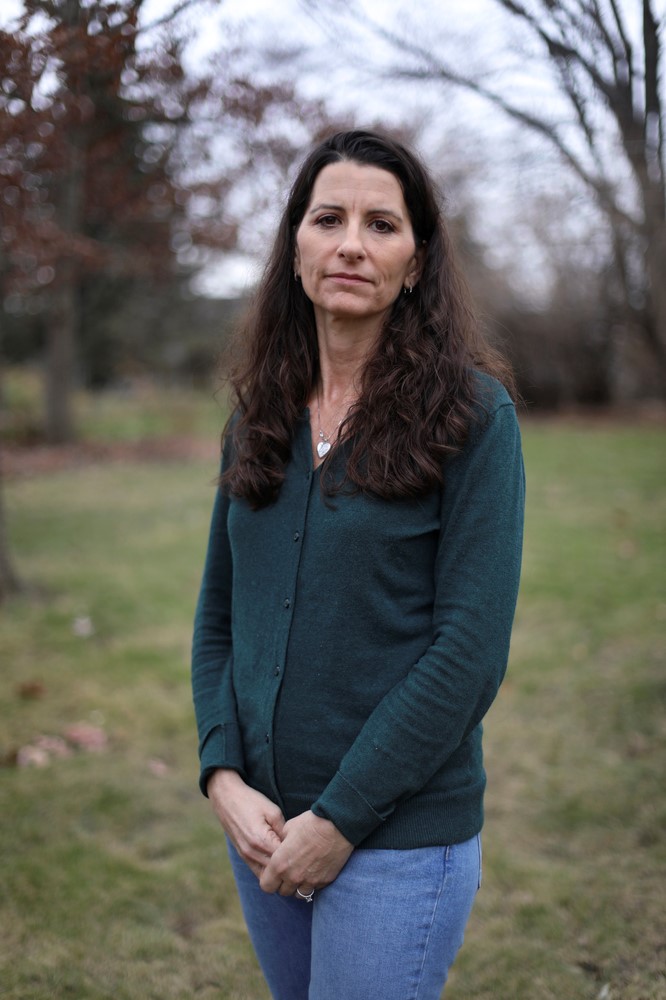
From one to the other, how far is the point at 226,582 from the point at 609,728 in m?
2.81

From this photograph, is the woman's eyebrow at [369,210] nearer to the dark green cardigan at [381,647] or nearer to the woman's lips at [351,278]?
the woman's lips at [351,278]

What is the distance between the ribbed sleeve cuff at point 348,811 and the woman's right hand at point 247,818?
0.18 metres

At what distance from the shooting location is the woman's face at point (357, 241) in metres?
1.62

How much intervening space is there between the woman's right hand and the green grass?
1160mm

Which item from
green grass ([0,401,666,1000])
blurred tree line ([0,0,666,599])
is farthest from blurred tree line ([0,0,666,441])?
green grass ([0,401,666,1000])

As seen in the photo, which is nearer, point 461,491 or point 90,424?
point 461,491

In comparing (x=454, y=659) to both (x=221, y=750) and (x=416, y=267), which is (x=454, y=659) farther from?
(x=416, y=267)

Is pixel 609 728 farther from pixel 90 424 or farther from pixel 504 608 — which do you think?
pixel 90 424

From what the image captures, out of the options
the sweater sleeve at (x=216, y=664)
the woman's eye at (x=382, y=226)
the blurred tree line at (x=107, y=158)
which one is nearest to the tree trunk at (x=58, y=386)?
the blurred tree line at (x=107, y=158)

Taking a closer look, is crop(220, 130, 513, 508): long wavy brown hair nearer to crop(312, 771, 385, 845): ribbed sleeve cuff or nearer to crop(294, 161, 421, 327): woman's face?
crop(294, 161, 421, 327): woman's face

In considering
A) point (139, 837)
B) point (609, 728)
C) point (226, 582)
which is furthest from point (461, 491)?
point (609, 728)

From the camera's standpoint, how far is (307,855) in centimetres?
144

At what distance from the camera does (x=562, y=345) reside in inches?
677

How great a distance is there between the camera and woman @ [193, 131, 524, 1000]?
1.43 metres
